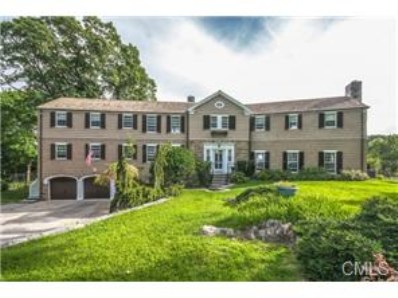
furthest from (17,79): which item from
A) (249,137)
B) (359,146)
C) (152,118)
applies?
(359,146)

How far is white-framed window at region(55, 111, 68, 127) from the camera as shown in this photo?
9.41 m

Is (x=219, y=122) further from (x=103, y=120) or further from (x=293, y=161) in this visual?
(x=103, y=120)

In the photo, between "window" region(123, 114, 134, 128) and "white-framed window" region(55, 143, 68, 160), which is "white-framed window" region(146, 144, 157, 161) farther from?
"white-framed window" region(55, 143, 68, 160)

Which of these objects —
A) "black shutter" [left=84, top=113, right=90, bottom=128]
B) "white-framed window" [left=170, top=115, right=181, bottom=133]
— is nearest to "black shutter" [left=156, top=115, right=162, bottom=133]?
"white-framed window" [left=170, top=115, right=181, bottom=133]

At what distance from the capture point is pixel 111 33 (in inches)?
251

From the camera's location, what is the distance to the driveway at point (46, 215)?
7.46 m

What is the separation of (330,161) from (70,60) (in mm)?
8483

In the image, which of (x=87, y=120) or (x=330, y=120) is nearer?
(x=87, y=120)

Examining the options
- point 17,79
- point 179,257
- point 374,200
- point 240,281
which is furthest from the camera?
point 17,79

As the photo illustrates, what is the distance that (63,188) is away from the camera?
9.47m

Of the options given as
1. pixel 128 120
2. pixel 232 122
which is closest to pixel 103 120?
pixel 128 120
